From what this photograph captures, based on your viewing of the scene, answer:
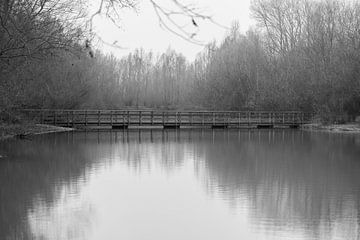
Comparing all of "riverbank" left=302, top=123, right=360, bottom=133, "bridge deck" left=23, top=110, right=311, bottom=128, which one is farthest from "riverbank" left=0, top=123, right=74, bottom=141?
"riverbank" left=302, top=123, right=360, bottom=133

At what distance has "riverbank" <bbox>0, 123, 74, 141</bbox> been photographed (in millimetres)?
26484

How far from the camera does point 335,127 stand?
128 ft

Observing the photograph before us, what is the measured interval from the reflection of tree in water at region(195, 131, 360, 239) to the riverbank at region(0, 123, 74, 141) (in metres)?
9.25

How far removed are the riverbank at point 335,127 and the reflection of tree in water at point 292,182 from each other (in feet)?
42.2

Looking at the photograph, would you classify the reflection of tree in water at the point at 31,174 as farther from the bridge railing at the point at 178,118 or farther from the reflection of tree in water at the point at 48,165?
the bridge railing at the point at 178,118

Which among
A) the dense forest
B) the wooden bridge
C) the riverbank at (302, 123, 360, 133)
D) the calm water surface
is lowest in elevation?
the calm water surface

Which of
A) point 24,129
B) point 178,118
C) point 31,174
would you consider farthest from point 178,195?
point 178,118

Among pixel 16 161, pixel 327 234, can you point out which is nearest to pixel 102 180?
pixel 16 161

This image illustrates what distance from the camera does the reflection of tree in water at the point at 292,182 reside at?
33.4 feet

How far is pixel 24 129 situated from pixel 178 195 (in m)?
19.3

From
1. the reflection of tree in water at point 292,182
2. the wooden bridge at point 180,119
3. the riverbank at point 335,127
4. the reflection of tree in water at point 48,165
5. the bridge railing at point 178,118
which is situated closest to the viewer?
the reflection of tree in water at point 292,182

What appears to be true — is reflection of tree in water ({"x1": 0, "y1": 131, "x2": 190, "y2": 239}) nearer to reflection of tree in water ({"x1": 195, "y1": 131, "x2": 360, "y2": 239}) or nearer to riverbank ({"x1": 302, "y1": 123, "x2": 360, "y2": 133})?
reflection of tree in water ({"x1": 195, "y1": 131, "x2": 360, "y2": 239})

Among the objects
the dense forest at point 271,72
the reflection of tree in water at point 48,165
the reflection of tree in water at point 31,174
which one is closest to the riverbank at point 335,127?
the dense forest at point 271,72

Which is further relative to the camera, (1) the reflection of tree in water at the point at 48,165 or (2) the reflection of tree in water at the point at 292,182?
(1) the reflection of tree in water at the point at 48,165
